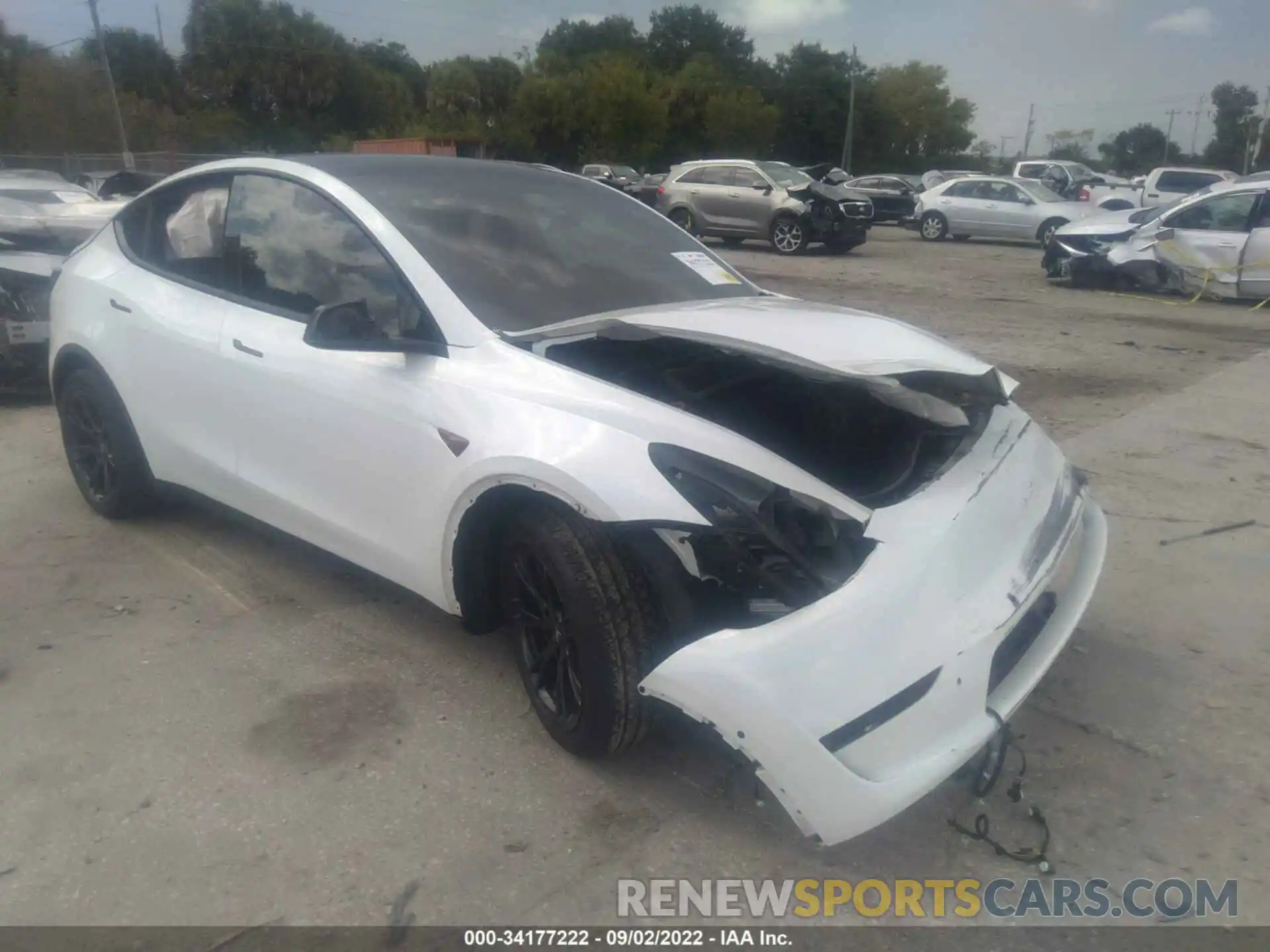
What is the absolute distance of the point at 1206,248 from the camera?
43.5 feet

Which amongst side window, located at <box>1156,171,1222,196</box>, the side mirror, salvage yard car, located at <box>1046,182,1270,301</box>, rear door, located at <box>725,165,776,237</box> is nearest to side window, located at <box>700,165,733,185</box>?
rear door, located at <box>725,165,776,237</box>

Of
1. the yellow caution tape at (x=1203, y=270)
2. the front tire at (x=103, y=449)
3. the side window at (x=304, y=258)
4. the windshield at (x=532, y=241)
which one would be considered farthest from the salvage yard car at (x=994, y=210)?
the front tire at (x=103, y=449)

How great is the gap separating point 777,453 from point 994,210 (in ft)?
69.5

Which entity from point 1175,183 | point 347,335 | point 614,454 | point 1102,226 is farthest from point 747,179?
point 614,454

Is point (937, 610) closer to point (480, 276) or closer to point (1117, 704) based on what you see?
point (1117, 704)

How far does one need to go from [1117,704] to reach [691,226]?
17704mm

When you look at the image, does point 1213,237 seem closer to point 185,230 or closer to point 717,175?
point 717,175

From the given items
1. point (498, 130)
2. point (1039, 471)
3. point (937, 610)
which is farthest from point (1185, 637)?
point (498, 130)

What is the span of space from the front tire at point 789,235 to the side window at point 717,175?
1311 millimetres

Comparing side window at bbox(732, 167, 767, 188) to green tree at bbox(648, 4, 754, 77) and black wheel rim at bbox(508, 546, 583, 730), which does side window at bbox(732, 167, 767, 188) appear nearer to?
black wheel rim at bbox(508, 546, 583, 730)

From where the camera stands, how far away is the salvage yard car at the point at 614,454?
93.2 inches

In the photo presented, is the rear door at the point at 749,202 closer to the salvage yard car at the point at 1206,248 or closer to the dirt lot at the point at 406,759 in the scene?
the salvage yard car at the point at 1206,248

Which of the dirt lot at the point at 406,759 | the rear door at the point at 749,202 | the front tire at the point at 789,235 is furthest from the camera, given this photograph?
the rear door at the point at 749,202

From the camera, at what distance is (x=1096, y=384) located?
324 inches
